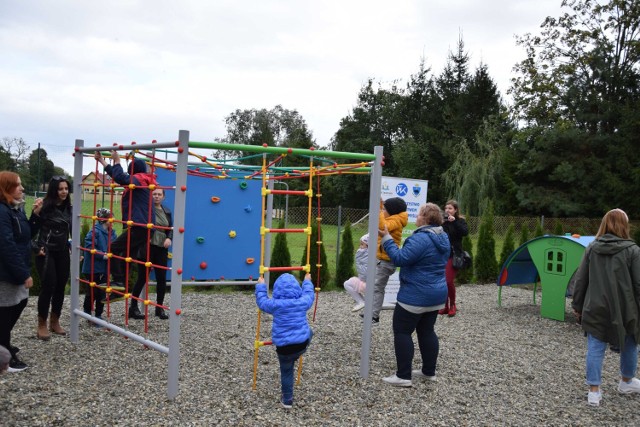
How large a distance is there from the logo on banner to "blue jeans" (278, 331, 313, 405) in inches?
192

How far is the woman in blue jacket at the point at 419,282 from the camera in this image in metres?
4.44

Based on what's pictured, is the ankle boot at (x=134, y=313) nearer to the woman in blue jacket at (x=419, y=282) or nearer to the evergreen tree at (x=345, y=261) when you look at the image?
the woman in blue jacket at (x=419, y=282)

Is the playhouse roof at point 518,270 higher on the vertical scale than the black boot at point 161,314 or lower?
higher

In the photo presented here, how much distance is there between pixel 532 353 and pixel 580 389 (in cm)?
117

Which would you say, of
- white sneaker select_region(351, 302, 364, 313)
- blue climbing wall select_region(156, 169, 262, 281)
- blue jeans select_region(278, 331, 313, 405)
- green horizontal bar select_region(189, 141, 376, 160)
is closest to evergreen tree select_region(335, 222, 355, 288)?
blue climbing wall select_region(156, 169, 262, 281)

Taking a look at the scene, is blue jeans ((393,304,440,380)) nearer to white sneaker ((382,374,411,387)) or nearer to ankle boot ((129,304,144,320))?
white sneaker ((382,374,411,387))

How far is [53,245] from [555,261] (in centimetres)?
609

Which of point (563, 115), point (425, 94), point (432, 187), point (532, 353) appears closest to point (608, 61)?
point (563, 115)

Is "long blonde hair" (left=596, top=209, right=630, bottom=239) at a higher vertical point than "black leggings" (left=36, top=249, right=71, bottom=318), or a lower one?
higher

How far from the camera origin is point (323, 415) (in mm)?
3990

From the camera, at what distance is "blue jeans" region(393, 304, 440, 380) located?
14.8ft

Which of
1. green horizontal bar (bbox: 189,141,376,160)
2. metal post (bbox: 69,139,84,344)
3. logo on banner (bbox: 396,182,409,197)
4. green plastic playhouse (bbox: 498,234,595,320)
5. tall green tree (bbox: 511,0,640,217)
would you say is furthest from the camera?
tall green tree (bbox: 511,0,640,217)

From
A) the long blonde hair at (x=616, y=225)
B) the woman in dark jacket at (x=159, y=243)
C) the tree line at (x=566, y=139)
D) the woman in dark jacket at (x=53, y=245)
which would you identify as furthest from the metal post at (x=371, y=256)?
the tree line at (x=566, y=139)

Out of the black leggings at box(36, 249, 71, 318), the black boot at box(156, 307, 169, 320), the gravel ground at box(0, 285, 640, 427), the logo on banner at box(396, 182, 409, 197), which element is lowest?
the gravel ground at box(0, 285, 640, 427)
